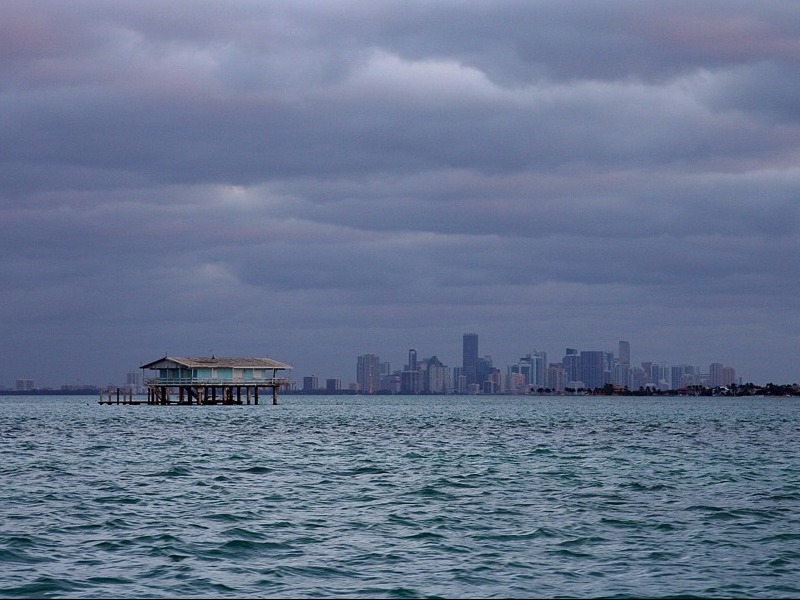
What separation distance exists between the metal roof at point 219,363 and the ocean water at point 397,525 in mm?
86829

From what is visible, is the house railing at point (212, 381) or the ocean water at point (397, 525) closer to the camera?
the ocean water at point (397, 525)

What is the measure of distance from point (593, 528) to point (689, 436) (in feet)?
168

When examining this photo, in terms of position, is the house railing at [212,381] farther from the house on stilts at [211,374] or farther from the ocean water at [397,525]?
the ocean water at [397,525]

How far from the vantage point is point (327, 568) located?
2194 centimetres

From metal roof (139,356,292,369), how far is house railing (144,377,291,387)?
5.61 feet

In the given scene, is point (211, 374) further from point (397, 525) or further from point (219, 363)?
point (397, 525)

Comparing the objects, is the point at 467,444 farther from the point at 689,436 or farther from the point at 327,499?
the point at 327,499

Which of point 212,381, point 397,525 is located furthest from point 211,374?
point 397,525

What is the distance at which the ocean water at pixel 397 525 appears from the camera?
813 inches

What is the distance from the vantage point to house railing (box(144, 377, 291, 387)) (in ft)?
459

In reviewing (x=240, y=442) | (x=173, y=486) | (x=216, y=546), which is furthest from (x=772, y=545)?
(x=240, y=442)

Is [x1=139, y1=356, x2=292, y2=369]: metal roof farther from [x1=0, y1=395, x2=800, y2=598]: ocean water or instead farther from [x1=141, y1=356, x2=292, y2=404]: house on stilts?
[x1=0, y1=395, x2=800, y2=598]: ocean water

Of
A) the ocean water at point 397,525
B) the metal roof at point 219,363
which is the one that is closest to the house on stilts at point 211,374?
the metal roof at point 219,363

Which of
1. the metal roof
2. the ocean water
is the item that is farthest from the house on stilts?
the ocean water
